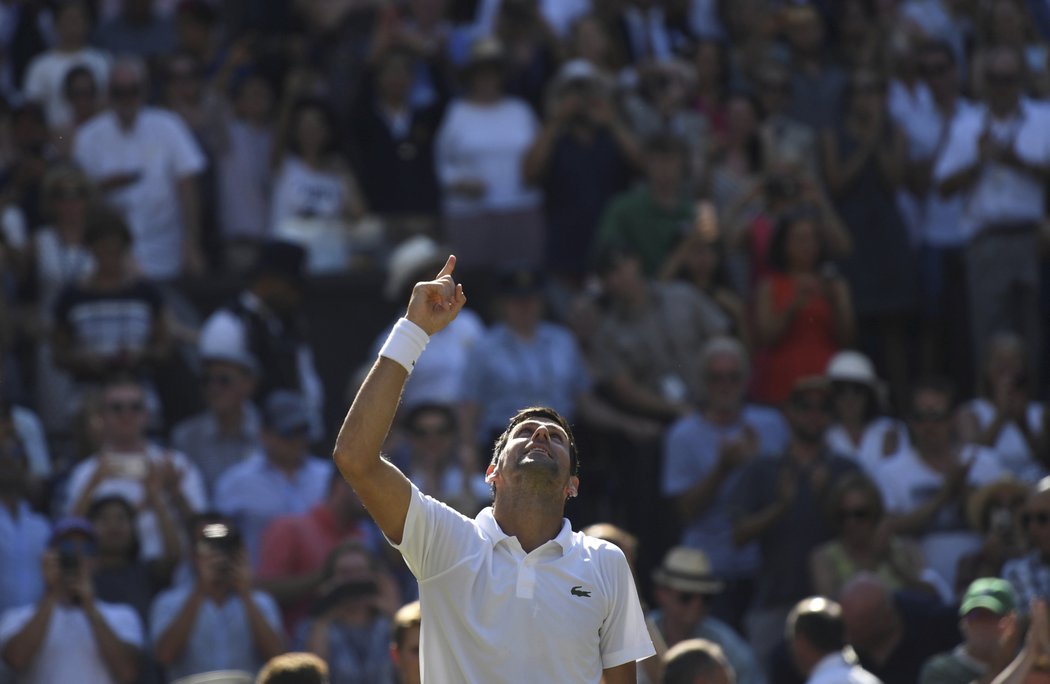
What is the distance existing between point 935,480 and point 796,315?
1.69 meters

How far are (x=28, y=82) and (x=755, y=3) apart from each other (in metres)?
5.70

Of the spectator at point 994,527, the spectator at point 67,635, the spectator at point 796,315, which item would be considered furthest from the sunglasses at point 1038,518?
the spectator at point 67,635

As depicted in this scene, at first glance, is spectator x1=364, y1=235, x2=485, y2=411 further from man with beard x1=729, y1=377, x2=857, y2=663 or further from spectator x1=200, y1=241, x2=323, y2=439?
man with beard x1=729, y1=377, x2=857, y2=663

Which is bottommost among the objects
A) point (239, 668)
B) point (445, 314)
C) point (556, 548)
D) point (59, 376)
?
point (239, 668)

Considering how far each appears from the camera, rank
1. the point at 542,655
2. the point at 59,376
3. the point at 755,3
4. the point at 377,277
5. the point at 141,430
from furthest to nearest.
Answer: the point at 755,3, the point at 377,277, the point at 59,376, the point at 141,430, the point at 542,655

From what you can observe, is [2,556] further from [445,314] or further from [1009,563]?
[445,314]

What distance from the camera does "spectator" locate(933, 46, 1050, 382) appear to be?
46.5ft

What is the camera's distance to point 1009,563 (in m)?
10.7

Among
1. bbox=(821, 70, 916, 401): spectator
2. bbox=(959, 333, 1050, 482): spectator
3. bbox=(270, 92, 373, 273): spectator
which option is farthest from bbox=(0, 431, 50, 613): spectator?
bbox=(821, 70, 916, 401): spectator

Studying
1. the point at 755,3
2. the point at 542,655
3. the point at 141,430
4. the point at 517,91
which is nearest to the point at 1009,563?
the point at 141,430

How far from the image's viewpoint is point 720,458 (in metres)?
12.0

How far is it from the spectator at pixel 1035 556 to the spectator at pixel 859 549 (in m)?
0.77

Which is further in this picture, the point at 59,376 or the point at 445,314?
the point at 59,376

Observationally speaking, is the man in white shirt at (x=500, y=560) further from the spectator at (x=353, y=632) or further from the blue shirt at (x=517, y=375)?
the blue shirt at (x=517, y=375)
